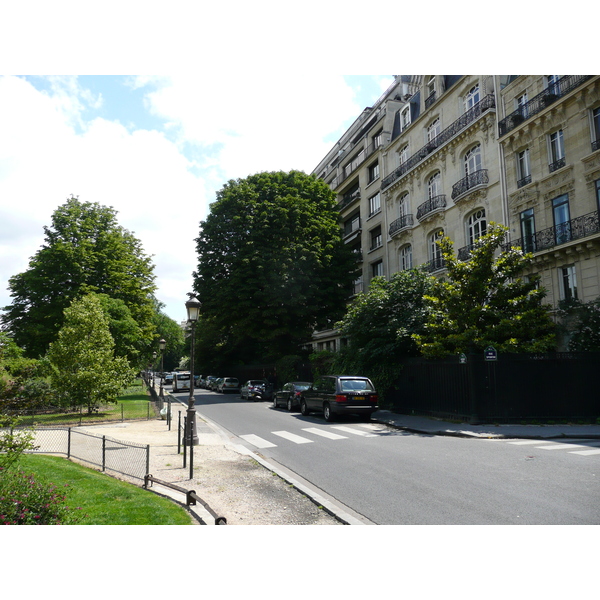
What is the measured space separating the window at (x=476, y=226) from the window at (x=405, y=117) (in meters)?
10.5

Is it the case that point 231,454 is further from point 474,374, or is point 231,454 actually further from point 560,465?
point 474,374

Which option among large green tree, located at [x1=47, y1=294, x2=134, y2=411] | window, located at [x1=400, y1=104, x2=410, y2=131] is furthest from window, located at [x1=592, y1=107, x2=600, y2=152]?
large green tree, located at [x1=47, y1=294, x2=134, y2=411]

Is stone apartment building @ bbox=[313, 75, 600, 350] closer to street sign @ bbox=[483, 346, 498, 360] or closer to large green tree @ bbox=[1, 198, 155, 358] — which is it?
street sign @ bbox=[483, 346, 498, 360]

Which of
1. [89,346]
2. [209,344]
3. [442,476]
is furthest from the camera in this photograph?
[209,344]

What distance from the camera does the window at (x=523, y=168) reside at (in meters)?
24.0

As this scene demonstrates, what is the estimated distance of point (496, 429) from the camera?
15500mm

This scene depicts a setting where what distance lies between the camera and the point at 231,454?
12.5 metres

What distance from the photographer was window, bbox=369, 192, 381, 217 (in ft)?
129

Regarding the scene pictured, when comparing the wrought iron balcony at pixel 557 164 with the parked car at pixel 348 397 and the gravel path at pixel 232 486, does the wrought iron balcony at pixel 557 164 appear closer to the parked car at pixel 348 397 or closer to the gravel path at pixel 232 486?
the parked car at pixel 348 397

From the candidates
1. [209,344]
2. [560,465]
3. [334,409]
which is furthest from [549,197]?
[209,344]

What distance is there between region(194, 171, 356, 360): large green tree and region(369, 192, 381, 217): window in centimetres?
408

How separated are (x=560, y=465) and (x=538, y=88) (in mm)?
20278

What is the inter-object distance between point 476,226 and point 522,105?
651 cm

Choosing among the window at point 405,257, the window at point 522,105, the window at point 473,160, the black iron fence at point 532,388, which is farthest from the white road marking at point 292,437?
the window at point 405,257
